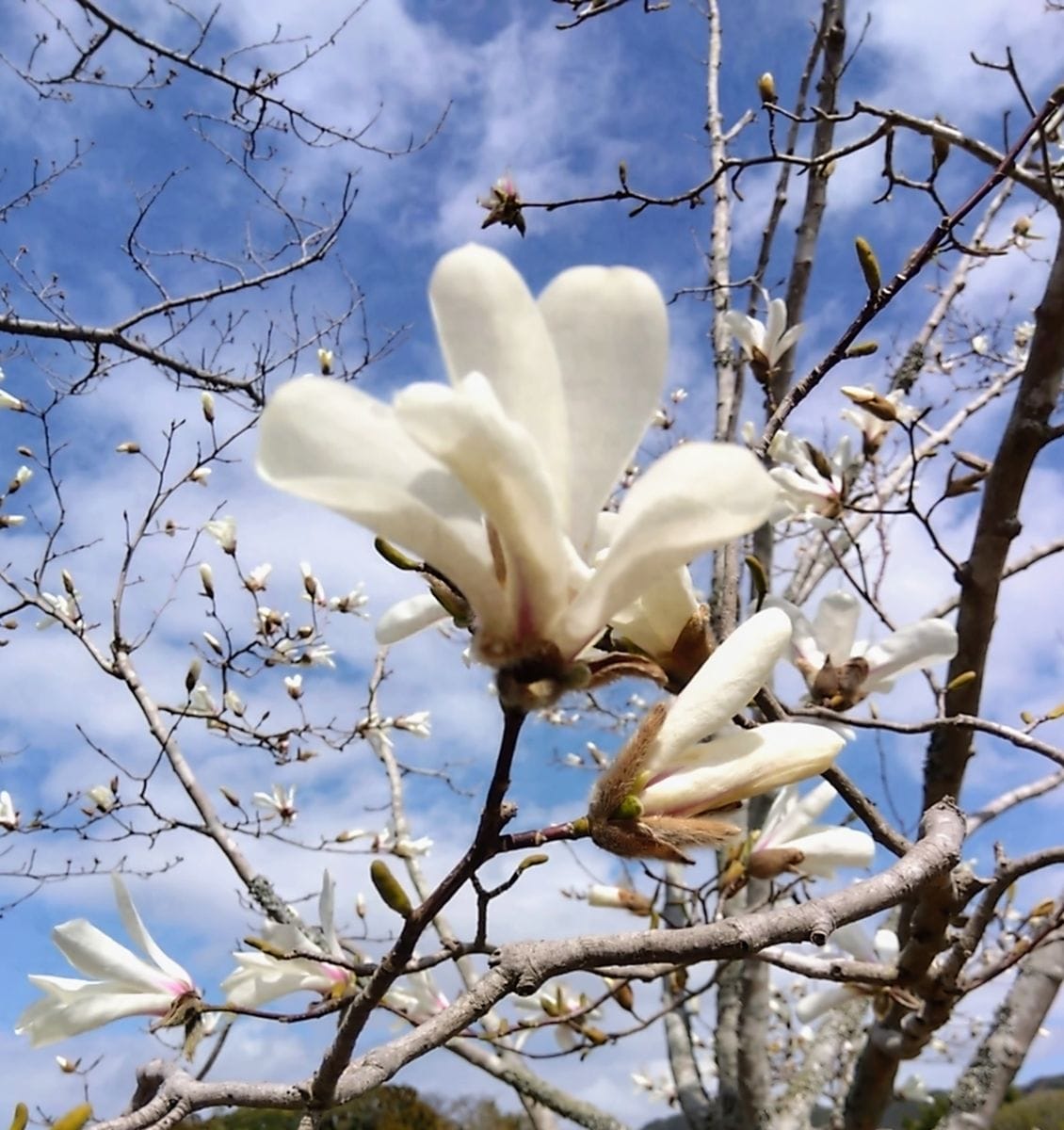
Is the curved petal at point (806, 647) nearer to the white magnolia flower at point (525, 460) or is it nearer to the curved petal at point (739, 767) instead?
the curved petal at point (739, 767)

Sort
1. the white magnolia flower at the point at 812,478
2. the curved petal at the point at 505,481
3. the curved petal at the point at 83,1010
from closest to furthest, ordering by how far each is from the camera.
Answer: the curved petal at the point at 505,481, the curved petal at the point at 83,1010, the white magnolia flower at the point at 812,478

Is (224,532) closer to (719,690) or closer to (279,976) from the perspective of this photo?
(279,976)

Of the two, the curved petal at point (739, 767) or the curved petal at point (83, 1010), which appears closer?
the curved petal at point (739, 767)

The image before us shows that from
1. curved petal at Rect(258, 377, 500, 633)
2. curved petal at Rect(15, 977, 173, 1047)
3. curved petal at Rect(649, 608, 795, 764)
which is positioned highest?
curved petal at Rect(649, 608, 795, 764)

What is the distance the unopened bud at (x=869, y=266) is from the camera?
1.10 metres

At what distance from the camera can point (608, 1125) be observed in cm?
262

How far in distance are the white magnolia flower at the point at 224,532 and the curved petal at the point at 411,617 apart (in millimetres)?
2858

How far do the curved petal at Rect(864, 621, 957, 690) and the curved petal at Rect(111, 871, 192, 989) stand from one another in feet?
3.11

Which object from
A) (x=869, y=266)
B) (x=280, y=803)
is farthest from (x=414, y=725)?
(x=869, y=266)

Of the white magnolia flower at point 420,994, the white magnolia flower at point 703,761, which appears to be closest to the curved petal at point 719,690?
the white magnolia flower at point 703,761

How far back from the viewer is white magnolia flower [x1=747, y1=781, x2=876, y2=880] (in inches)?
46.0

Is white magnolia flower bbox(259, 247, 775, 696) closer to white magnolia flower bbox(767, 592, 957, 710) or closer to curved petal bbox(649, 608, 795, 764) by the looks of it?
curved petal bbox(649, 608, 795, 764)

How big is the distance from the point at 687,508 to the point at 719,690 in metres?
0.22

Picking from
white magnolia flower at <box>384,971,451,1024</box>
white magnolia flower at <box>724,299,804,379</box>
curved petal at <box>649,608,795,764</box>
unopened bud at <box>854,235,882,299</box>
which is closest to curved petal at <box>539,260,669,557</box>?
curved petal at <box>649,608,795,764</box>
